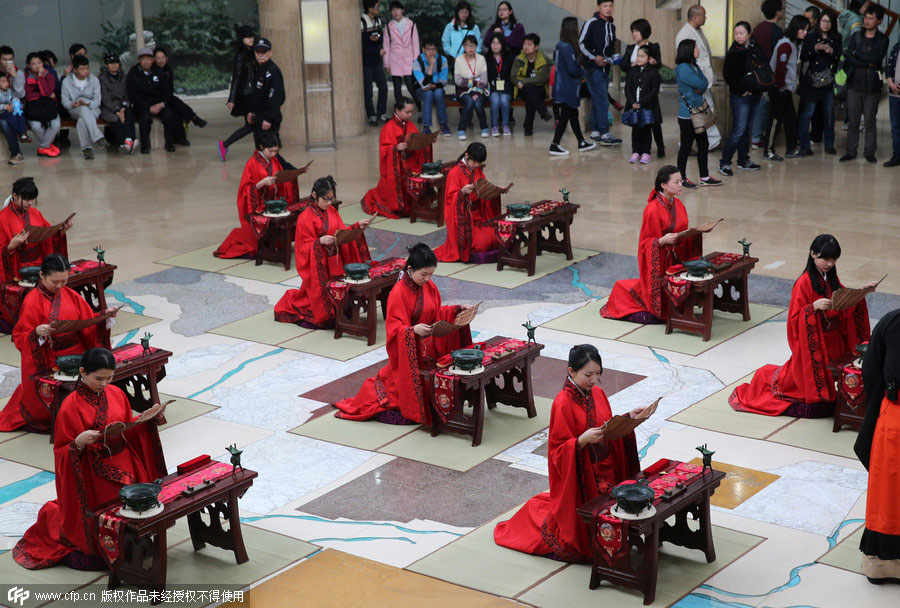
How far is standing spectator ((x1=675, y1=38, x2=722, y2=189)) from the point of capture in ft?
44.5

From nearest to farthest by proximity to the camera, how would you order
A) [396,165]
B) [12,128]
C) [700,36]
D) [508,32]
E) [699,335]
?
[699,335] → [396,165] → [700,36] → [12,128] → [508,32]

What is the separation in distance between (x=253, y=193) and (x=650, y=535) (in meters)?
7.07

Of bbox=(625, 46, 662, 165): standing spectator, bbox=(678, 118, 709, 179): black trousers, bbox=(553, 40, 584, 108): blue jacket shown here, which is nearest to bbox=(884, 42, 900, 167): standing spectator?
bbox=(678, 118, 709, 179): black trousers

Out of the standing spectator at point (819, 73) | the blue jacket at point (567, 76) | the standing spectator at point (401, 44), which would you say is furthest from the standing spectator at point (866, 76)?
the standing spectator at point (401, 44)

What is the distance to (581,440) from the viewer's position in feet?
19.2

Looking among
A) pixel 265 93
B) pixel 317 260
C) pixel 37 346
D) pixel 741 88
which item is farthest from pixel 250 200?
pixel 741 88

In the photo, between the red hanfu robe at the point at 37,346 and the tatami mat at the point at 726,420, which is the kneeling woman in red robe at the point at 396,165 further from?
the tatami mat at the point at 726,420

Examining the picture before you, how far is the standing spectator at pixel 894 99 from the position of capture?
1379cm

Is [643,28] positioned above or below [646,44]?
above

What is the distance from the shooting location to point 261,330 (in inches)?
394

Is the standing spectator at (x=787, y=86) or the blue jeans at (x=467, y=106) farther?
the blue jeans at (x=467, y=106)

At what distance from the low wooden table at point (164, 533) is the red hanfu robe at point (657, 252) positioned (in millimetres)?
4520

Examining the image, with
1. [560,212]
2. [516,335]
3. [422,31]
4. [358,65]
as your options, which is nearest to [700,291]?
[516,335]

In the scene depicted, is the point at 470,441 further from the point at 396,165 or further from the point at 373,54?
the point at 373,54
